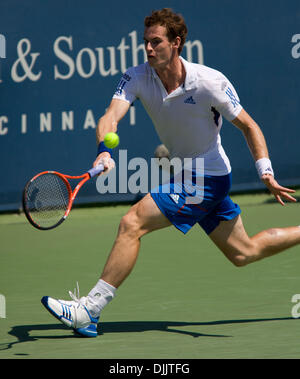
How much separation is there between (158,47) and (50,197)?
103 centimetres

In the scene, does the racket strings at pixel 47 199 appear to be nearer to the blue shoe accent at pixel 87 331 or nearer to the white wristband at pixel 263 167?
the blue shoe accent at pixel 87 331

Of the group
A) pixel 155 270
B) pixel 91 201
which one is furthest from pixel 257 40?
pixel 155 270

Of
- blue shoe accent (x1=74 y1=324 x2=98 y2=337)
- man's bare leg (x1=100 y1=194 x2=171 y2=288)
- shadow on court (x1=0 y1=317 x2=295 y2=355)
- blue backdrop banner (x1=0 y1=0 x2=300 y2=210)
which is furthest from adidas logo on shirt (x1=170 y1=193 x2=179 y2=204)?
blue backdrop banner (x1=0 y1=0 x2=300 y2=210)

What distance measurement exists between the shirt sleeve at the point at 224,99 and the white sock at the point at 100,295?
3.81ft

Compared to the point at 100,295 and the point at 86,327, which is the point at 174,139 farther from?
the point at 86,327

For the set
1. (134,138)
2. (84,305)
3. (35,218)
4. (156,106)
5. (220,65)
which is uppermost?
(220,65)

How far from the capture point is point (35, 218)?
5059mm

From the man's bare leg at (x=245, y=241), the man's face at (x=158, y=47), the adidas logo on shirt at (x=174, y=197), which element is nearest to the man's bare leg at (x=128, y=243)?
the adidas logo on shirt at (x=174, y=197)

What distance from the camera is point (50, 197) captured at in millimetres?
5250

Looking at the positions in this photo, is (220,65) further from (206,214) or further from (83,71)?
(206,214)

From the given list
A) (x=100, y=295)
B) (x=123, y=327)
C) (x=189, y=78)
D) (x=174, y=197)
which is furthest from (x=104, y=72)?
(x=100, y=295)

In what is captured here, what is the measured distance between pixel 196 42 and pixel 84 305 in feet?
18.9

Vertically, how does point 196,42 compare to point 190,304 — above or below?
above

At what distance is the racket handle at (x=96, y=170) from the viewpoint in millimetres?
5008
